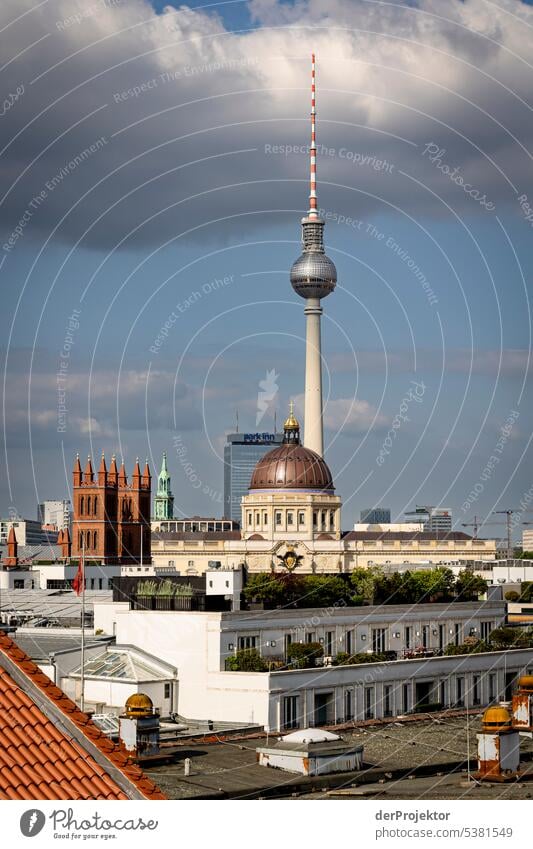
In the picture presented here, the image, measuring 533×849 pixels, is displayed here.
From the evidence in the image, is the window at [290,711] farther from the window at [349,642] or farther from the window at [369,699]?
the window at [349,642]

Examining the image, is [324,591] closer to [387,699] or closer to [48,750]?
[387,699]

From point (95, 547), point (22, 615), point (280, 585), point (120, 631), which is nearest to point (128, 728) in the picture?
point (120, 631)

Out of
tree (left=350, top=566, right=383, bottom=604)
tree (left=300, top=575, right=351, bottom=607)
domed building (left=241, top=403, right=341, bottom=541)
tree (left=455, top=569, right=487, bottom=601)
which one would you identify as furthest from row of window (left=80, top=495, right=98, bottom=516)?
tree (left=455, top=569, right=487, bottom=601)

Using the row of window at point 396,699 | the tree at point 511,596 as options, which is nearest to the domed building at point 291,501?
the tree at point 511,596

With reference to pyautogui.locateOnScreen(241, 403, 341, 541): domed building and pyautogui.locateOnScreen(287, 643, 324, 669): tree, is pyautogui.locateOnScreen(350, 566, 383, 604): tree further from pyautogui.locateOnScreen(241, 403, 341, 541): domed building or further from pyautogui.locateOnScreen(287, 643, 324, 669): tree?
pyautogui.locateOnScreen(241, 403, 341, 541): domed building
